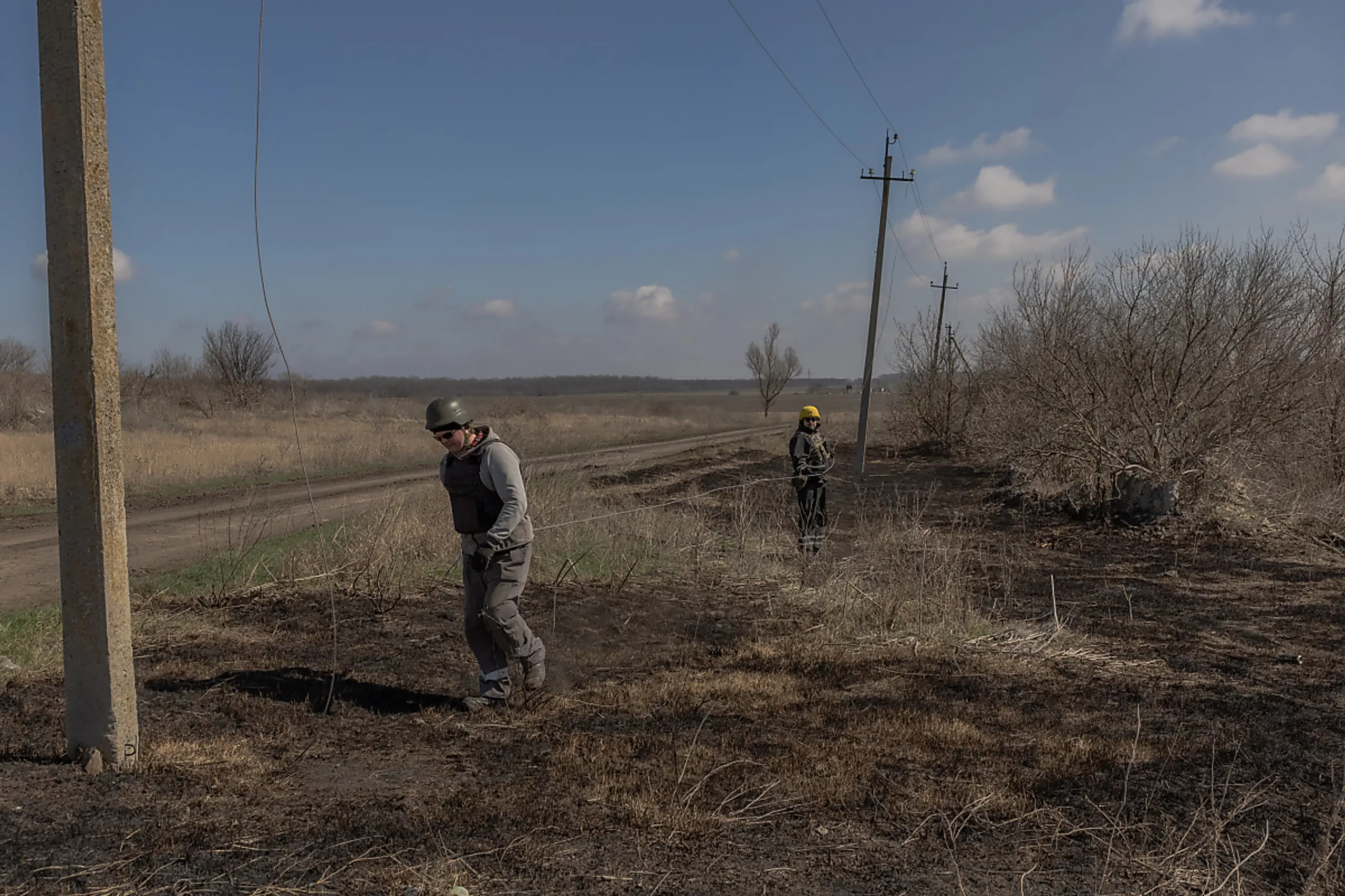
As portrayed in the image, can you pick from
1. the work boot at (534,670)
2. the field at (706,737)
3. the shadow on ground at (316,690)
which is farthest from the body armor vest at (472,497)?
the shadow on ground at (316,690)

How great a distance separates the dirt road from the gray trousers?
4392 millimetres

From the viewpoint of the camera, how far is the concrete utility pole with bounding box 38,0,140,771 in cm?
395

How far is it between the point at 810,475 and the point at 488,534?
596cm

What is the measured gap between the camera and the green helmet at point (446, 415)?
566 centimetres

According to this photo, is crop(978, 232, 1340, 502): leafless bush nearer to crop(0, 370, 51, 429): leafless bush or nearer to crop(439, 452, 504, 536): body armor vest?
crop(439, 452, 504, 536): body armor vest

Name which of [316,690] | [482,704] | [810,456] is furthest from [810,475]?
[316,690]

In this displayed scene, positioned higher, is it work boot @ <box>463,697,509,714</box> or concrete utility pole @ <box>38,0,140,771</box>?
concrete utility pole @ <box>38,0,140,771</box>

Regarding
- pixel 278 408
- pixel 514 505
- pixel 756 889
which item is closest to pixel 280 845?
pixel 756 889

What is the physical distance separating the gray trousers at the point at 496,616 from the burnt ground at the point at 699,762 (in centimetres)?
28

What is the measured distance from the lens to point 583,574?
9930 millimetres

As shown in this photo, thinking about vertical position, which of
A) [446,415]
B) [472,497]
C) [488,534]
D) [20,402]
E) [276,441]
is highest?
[446,415]

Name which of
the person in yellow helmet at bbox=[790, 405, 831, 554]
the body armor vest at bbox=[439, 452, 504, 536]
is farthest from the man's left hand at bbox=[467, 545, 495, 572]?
the person in yellow helmet at bbox=[790, 405, 831, 554]

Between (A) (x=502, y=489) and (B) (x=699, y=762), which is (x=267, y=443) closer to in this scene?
(A) (x=502, y=489)

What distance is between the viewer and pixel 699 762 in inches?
188
